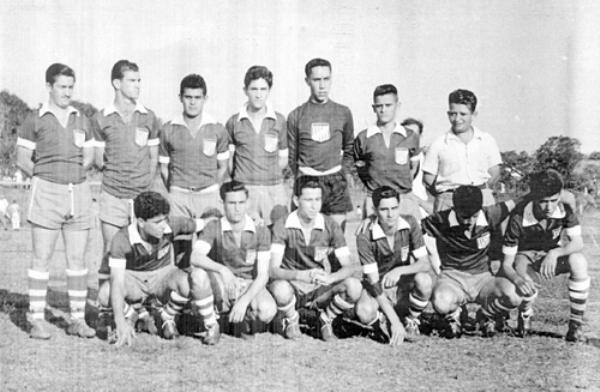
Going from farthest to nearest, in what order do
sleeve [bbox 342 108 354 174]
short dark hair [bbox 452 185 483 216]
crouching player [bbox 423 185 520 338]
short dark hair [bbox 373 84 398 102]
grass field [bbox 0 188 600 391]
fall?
sleeve [bbox 342 108 354 174] → short dark hair [bbox 373 84 398 102] → short dark hair [bbox 452 185 483 216] → crouching player [bbox 423 185 520 338] → grass field [bbox 0 188 600 391]

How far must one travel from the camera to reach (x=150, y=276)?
455 centimetres

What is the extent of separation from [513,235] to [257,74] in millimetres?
2114

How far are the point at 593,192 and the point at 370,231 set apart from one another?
5801 mm

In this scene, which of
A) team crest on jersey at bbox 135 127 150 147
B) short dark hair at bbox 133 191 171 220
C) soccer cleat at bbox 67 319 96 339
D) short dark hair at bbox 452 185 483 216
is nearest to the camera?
short dark hair at bbox 133 191 171 220

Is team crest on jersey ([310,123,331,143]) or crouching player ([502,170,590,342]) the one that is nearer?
crouching player ([502,170,590,342])

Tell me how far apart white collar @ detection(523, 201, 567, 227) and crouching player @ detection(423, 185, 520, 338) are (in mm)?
196

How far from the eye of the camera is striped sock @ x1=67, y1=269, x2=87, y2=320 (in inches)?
180

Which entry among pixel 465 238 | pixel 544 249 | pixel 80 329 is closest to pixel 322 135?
pixel 465 238

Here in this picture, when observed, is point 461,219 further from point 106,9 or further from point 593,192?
point 593,192

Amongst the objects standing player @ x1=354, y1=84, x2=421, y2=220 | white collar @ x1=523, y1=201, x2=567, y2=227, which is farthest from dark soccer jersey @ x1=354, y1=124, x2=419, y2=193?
white collar @ x1=523, y1=201, x2=567, y2=227

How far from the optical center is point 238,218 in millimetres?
4391

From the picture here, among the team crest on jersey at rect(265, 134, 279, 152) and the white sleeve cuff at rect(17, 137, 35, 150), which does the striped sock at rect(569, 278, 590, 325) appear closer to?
the team crest on jersey at rect(265, 134, 279, 152)

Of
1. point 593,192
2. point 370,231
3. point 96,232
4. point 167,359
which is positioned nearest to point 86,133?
point 167,359

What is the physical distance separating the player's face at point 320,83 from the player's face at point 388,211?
39.9 inches
